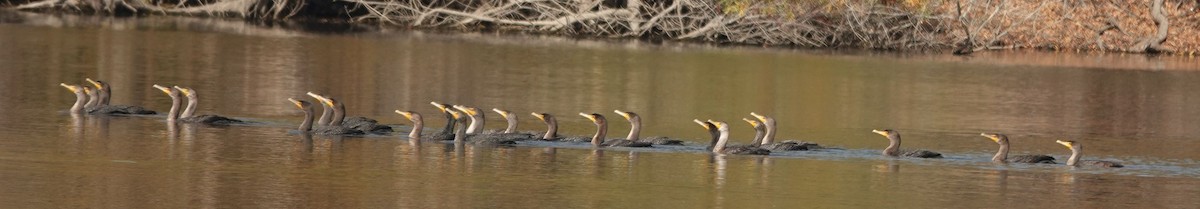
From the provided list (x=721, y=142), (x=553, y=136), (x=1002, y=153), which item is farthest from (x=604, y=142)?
(x=1002, y=153)

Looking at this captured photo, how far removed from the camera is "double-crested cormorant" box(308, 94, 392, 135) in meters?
23.8

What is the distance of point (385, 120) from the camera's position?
26.5 metres

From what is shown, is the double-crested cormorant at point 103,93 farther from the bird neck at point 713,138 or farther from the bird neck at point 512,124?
the bird neck at point 713,138

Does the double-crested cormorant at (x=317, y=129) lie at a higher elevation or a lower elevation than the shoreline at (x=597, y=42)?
lower

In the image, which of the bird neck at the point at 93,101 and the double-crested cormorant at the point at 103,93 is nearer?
the bird neck at the point at 93,101

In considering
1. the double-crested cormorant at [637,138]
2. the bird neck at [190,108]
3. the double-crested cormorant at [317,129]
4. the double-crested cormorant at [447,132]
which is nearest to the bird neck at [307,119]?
the double-crested cormorant at [317,129]

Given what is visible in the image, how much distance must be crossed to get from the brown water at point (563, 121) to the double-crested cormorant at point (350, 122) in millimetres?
409

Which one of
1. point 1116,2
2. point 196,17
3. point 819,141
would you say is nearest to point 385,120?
point 819,141

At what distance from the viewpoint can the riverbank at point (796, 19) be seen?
51.3 m

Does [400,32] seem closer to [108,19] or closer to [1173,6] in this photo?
[108,19]

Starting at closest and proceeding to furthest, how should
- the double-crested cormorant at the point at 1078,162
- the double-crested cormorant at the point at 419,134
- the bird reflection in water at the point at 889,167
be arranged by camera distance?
1. the bird reflection in water at the point at 889,167
2. the double-crested cormorant at the point at 1078,162
3. the double-crested cormorant at the point at 419,134

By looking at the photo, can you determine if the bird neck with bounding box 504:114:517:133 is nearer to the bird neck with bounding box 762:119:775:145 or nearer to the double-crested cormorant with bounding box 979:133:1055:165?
the bird neck with bounding box 762:119:775:145

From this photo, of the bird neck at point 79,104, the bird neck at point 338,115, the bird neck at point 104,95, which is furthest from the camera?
the bird neck at point 104,95

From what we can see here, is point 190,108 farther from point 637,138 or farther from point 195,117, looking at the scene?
point 637,138
